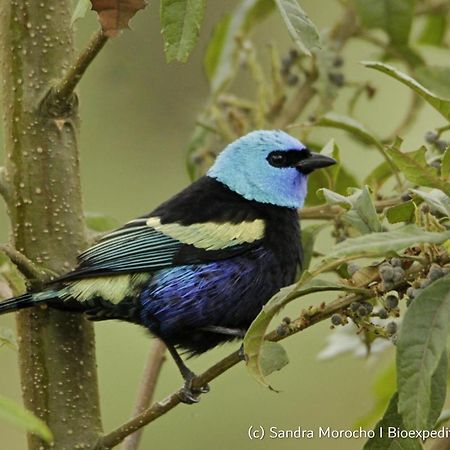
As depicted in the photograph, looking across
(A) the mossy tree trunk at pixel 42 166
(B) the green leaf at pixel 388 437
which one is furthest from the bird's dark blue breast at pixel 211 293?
(B) the green leaf at pixel 388 437

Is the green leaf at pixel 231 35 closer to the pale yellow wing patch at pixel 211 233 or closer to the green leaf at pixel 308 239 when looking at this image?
the pale yellow wing patch at pixel 211 233

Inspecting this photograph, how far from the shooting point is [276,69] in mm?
4004

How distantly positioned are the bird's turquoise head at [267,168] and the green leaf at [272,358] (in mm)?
1303

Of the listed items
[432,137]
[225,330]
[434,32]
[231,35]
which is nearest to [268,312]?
[432,137]

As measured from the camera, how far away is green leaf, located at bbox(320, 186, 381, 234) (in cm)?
241

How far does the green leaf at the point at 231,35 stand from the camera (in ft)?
14.4

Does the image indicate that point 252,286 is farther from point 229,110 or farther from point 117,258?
point 229,110

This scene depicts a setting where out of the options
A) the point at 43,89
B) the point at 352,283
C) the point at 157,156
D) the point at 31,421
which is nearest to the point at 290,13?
the point at 352,283

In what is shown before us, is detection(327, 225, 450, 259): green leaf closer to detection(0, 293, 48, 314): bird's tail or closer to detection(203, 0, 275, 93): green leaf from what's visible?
detection(0, 293, 48, 314): bird's tail

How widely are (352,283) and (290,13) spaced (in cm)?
62

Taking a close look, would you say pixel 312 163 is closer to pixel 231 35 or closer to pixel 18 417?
pixel 231 35

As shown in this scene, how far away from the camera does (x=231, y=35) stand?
4469 mm

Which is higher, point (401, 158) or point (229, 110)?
point (401, 158)

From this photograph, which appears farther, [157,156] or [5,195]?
[157,156]
